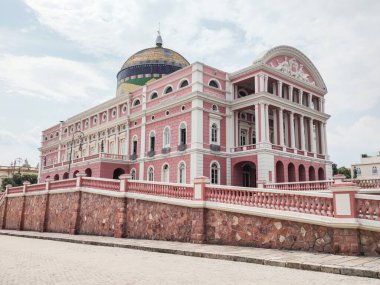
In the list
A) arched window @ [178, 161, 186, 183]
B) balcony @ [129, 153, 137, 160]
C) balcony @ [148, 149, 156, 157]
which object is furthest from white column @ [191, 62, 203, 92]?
balcony @ [129, 153, 137, 160]

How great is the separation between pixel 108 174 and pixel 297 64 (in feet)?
64.2

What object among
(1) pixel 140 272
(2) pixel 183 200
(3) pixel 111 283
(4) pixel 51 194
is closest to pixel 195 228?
(2) pixel 183 200

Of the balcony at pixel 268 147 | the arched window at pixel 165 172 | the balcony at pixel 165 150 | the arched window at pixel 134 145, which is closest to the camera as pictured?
the balcony at pixel 268 147

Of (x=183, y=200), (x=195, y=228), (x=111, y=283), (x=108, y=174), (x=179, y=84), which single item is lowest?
(x=111, y=283)

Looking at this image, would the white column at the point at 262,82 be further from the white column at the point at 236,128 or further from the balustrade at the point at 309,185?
the balustrade at the point at 309,185

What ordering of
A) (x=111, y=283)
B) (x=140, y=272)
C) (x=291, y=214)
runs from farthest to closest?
(x=291, y=214), (x=140, y=272), (x=111, y=283)

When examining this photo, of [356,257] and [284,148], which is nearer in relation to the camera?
[356,257]

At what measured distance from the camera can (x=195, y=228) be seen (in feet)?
41.1

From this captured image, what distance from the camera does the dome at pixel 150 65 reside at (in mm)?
38219

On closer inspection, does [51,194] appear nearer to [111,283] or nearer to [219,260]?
[219,260]

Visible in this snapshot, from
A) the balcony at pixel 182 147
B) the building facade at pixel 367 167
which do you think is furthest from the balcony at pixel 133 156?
the building facade at pixel 367 167

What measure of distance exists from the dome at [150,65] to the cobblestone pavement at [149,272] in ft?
99.9

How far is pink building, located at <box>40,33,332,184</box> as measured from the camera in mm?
26125

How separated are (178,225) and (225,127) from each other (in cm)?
1556
